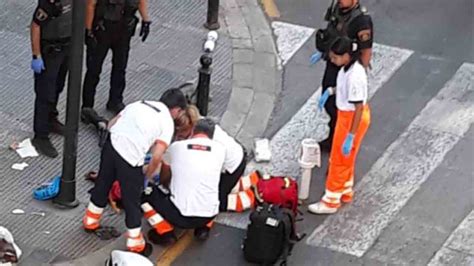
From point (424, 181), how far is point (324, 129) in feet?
4.22

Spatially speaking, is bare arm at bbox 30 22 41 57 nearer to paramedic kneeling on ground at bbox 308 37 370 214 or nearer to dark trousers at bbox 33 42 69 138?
dark trousers at bbox 33 42 69 138

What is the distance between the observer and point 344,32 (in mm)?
11953

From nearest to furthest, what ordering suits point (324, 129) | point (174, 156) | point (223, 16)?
point (174, 156)
point (324, 129)
point (223, 16)

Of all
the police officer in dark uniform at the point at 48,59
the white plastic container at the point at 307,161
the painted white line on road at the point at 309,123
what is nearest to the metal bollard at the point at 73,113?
the police officer in dark uniform at the point at 48,59

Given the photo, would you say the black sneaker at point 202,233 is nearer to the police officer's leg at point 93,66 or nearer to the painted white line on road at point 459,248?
the painted white line on road at point 459,248

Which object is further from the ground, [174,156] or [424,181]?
[174,156]

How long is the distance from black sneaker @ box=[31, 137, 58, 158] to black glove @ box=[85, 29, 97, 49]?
40.0 inches

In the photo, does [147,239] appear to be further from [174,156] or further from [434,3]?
[434,3]

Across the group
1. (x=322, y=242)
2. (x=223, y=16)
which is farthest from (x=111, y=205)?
(x=223, y=16)

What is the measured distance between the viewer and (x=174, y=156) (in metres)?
10.9

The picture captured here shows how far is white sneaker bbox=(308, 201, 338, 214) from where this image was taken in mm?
11719

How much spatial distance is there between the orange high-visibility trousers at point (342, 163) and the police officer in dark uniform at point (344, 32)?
0.57 metres

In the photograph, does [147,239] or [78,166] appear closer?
[147,239]

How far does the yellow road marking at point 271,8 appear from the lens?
49.6 feet
